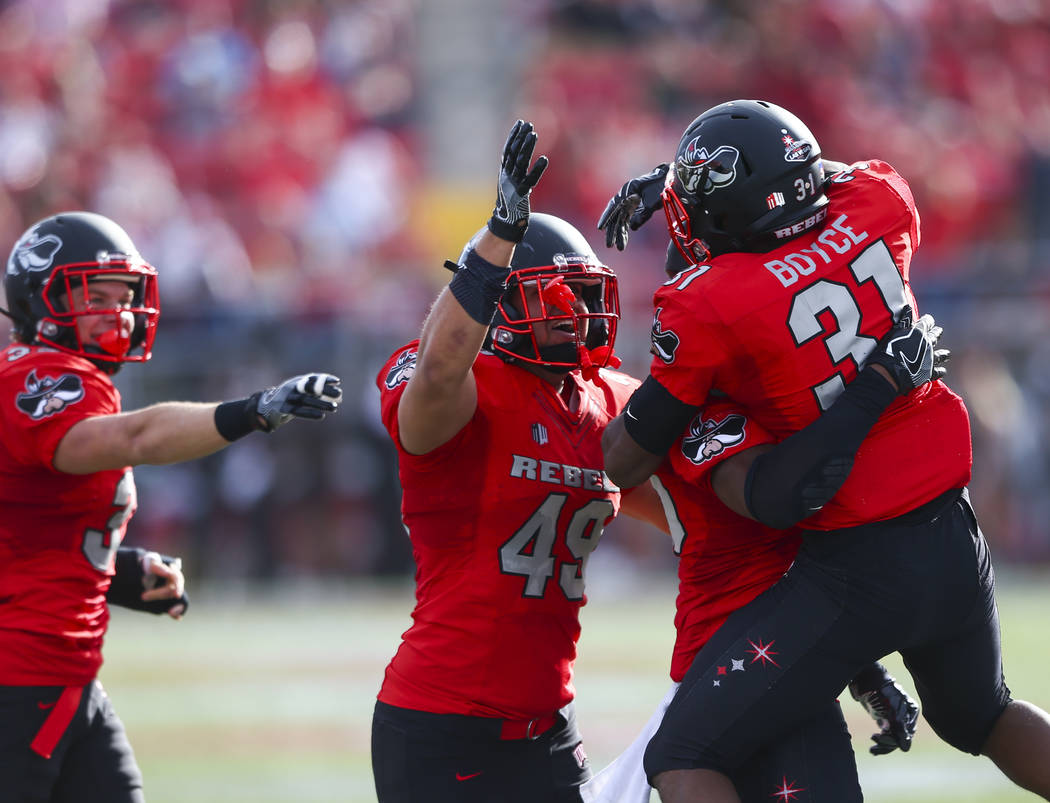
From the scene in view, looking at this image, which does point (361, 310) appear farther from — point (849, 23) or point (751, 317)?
point (751, 317)

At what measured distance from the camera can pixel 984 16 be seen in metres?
14.0

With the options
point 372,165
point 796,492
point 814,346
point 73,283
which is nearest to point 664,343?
point 814,346

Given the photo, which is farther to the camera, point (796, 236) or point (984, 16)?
point (984, 16)

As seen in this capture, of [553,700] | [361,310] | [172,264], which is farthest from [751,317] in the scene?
[172,264]

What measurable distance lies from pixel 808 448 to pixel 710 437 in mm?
238

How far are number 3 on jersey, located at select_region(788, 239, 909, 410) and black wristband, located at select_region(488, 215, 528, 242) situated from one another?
0.59 meters

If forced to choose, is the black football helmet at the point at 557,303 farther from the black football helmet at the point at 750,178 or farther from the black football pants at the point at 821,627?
the black football pants at the point at 821,627

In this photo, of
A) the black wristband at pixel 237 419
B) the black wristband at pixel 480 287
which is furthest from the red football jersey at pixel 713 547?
the black wristband at pixel 237 419

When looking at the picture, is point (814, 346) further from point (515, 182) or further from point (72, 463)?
point (72, 463)

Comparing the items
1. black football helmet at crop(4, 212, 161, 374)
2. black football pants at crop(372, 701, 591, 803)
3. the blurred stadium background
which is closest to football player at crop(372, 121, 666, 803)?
black football pants at crop(372, 701, 591, 803)

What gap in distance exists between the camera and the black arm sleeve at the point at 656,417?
3102 mm

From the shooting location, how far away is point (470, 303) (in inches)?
120

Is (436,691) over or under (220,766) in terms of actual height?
over

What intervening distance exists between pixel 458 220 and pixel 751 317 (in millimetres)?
9143
